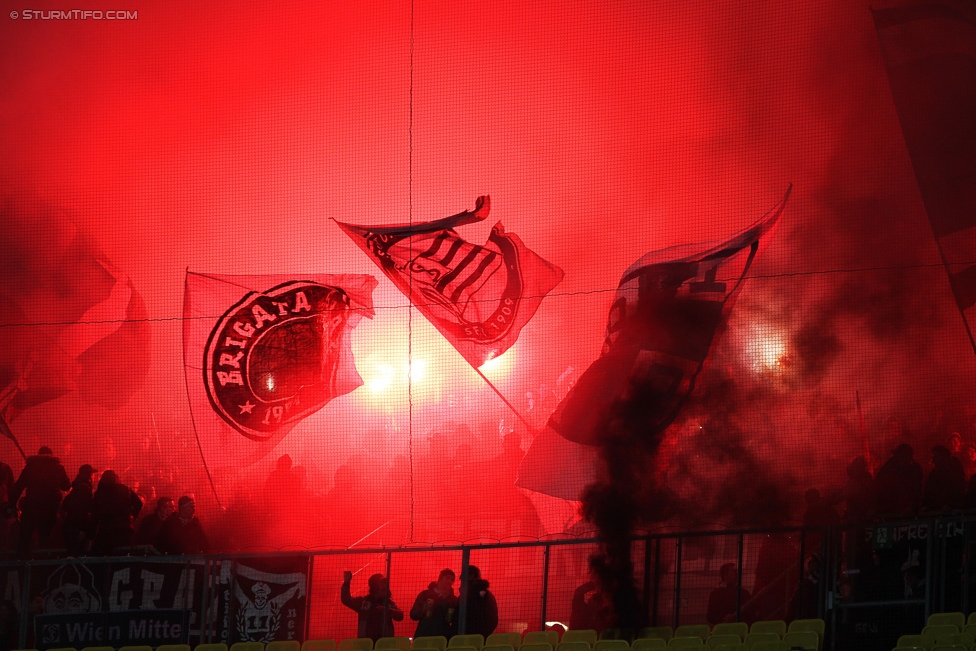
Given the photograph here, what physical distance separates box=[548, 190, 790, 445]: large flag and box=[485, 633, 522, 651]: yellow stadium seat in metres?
3.09

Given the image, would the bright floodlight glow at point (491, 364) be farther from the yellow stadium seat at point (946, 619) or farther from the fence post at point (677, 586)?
the yellow stadium seat at point (946, 619)

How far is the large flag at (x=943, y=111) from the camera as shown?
362 inches

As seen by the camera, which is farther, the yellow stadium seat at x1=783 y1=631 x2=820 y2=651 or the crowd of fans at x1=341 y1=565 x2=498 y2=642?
the crowd of fans at x1=341 y1=565 x2=498 y2=642

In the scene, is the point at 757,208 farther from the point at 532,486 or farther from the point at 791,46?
the point at 532,486

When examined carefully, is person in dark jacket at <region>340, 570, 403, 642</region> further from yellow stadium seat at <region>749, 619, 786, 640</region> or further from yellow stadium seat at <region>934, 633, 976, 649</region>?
yellow stadium seat at <region>934, 633, 976, 649</region>

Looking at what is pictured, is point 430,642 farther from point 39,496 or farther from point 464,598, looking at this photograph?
point 39,496

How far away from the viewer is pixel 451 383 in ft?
32.1

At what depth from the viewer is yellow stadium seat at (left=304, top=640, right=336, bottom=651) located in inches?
248

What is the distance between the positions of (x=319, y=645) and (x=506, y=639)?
118 cm

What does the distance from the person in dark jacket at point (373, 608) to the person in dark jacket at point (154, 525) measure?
1890 millimetres

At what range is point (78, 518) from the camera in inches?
328

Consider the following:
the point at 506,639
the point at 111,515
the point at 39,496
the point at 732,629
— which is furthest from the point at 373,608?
the point at 39,496

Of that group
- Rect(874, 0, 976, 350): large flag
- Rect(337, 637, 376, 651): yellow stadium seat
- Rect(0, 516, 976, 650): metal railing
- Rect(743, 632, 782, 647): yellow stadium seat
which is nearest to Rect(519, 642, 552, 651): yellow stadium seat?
Rect(0, 516, 976, 650): metal railing

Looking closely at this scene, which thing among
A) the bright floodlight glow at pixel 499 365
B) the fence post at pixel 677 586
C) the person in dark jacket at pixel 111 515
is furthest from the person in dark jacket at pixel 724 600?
the person in dark jacket at pixel 111 515
